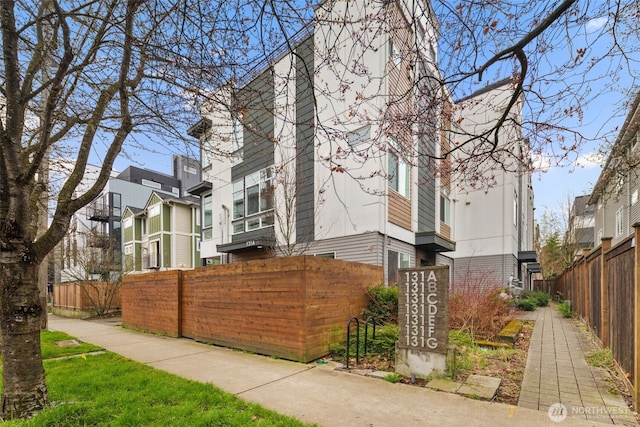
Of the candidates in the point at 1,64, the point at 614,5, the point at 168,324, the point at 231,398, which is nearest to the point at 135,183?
the point at 168,324

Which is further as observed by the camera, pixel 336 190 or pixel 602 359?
pixel 336 190

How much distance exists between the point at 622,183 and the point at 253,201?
11406mm

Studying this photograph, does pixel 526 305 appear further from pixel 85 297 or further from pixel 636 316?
pixel 85 297

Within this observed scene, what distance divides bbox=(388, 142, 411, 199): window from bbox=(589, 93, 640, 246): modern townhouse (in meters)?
5.17

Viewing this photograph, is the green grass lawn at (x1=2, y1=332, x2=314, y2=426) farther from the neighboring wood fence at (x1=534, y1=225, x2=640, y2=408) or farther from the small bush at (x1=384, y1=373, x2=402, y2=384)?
the neighboring wood fence at (x1=534, y1=225, x2=640, y2=408)

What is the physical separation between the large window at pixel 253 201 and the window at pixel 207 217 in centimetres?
250

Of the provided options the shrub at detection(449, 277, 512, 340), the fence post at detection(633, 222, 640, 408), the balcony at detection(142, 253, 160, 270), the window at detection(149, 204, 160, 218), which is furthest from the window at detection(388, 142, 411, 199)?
the balcony at detection(142, 253, 160, 270)

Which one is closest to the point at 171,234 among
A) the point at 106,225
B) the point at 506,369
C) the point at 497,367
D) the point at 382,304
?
the point at 106,225

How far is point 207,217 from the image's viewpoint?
57.0 ft

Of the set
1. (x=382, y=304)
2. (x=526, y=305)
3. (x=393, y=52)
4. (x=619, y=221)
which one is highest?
(x=393, y=52)

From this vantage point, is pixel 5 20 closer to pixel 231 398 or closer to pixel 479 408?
pixel 231 398

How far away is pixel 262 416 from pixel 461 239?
16.5m

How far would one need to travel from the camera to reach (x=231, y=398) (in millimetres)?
4195

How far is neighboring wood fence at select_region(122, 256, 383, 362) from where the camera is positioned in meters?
6.20
